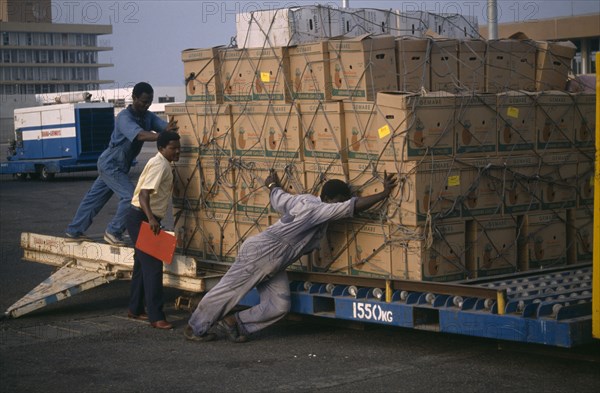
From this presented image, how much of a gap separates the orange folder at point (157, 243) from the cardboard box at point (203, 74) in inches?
58.5

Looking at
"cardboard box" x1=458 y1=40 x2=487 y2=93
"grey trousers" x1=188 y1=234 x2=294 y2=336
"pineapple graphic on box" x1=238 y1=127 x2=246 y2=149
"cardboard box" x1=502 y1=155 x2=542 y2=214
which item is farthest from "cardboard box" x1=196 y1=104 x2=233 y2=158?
"cardboard box" x1=502 y1=155 x2=542 y2=214

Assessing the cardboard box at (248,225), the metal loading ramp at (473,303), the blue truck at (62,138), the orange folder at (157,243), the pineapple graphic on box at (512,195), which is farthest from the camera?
the blue truck at (62,138)

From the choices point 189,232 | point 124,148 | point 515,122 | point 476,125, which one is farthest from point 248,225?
point 515,122

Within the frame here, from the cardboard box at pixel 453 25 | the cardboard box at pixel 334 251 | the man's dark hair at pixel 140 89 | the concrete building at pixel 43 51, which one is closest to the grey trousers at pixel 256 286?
the cardboard box at pixel 334 251

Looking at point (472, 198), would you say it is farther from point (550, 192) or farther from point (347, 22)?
point (347, 22)

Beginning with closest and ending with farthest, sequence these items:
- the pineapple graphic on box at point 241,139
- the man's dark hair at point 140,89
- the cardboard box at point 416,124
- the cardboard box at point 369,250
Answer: the cardboard box at point 416,124, the cardboard box at point 369,250, the pineapple graphic on box at point 241,139, the man's dark hair at point 140,89

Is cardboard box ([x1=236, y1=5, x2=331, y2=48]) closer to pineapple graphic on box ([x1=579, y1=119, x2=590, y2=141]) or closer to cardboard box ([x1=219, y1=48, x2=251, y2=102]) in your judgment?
cardboard box ([x1=219, y1=48, x2=251, y2=102])

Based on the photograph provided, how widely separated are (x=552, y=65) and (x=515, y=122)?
1211 mm

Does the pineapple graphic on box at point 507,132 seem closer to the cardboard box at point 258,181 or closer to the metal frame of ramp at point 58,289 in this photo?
the cardboard box at point 258,181

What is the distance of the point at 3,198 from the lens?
83.0ft

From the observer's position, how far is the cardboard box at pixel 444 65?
8.77 meters

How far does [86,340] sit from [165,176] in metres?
1.68

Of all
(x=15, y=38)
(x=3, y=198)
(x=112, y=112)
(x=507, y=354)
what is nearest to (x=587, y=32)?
(x=112, y=112)

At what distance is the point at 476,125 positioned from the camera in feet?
27.3
